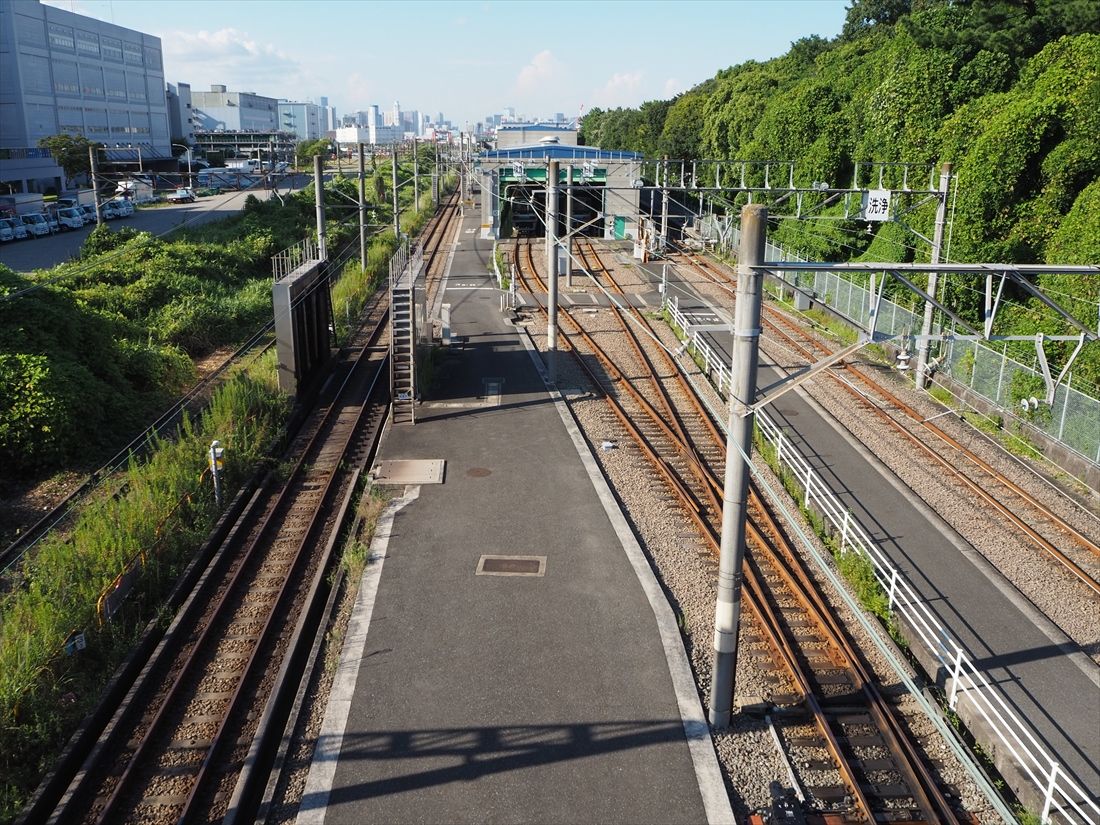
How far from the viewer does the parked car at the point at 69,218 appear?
169ft

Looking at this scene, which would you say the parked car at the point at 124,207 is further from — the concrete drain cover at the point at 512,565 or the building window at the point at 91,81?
the concrete drain cover at the point at 512,565

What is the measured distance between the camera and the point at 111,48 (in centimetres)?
8206

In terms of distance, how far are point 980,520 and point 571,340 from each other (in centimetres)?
1494

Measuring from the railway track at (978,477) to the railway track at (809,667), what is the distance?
3.80 m

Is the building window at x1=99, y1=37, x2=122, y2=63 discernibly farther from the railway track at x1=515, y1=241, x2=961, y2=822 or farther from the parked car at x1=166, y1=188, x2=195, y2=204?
the railway track at x1=515, y1=241, x2=961, y2=822

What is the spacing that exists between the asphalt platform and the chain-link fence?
523 cm

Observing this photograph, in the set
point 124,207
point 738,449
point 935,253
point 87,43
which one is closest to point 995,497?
point 935,253

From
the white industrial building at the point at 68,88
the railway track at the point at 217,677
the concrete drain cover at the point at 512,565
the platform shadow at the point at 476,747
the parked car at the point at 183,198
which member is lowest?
the railway track at the point at 217,677

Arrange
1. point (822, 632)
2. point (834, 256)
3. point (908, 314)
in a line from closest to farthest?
point (822, 632)
point (908, 314)
point (834, 256)

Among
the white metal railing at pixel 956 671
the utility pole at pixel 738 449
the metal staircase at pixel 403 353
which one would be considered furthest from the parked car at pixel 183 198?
the utility pole at pixel 738 449

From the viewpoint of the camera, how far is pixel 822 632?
11.4 metres

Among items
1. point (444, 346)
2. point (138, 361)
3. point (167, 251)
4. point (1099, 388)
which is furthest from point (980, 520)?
point (167, 251)

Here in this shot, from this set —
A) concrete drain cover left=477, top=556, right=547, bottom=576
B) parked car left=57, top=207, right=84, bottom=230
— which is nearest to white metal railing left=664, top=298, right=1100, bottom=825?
concrete drain cover left=477, top=556, right=547, bottom=576

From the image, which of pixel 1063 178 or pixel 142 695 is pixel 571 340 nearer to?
pixel 1063 178
